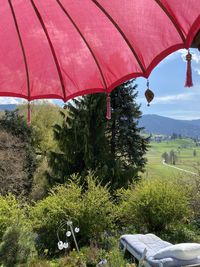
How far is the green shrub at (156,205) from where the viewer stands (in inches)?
344

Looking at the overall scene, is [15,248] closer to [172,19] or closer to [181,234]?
[172,19]

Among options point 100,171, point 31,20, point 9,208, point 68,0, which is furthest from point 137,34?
point 100,171

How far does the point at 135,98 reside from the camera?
53.4 feet

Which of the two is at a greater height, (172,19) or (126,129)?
(126,129)

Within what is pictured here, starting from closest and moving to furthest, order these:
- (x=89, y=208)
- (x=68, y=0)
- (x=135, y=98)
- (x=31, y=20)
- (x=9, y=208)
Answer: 1. (x=68, y=0)
2. (x=31, y=20)
3. (x=9, y=208)
4. (x=89, y=208)
5. (x=135, y=98)

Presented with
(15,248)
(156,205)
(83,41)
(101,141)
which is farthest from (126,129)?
(83,41)

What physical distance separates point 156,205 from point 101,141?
271 inches

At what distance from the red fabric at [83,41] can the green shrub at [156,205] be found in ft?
22.1

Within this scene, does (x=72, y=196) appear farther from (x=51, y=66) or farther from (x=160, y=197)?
(x=51, y=66)

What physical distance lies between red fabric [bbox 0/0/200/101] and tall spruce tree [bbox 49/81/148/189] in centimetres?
1187

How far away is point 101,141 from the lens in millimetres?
15453

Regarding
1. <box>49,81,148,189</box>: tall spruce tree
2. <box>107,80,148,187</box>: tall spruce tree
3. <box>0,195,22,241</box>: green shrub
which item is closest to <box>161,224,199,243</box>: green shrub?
<box>0,195,22,241</box>: green shrub

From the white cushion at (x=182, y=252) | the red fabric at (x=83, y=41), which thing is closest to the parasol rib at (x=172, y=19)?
the red fabric at (x=83, y=41)

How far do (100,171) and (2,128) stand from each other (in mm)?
5040
